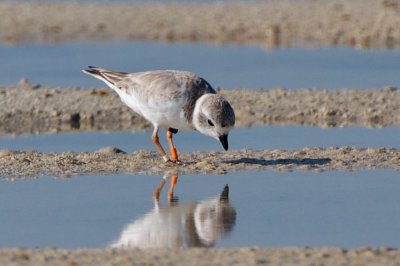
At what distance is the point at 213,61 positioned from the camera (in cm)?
2000

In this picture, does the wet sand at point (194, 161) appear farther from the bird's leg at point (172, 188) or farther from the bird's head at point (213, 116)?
the bird's head at point (213, 116)

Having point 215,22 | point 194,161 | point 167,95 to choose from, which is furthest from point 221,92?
point 215,22

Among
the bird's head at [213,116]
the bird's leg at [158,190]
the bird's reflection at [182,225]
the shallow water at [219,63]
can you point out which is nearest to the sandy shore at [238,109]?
the shallow water at [219,63]

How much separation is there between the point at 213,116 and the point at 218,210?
1561 mm

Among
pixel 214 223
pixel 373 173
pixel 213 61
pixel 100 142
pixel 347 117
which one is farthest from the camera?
pixel 213 61

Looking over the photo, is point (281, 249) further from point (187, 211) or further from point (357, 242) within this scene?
point (187, 211)

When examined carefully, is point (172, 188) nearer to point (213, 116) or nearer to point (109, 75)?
point (213, 116)

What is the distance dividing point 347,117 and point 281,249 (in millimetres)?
6813

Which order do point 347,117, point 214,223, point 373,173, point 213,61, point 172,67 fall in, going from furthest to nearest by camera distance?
1. point 213,61
2. point 172,67
3. point 347,117
4. point 373,173
5. point 214,223

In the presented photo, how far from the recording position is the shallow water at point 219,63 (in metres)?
17.8

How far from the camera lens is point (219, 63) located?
19.8 metres

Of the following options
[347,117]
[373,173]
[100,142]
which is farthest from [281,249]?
[347,117]

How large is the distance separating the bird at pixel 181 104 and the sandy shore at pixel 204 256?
9.84 feet

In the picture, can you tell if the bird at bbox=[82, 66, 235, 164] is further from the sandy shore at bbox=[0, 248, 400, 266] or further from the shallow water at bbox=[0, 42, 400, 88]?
the shallow water at bbox=[0, 42, 400, 88]
